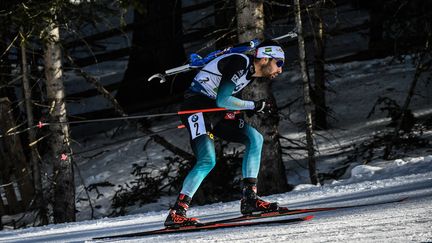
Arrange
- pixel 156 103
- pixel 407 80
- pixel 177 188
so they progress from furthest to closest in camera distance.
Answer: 1. pixel 156 103
2. pixel 407 80
3. pixel 177 188

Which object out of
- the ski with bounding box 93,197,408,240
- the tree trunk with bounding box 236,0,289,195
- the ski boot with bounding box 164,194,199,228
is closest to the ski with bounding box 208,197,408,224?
the ski with bounding box 93,197,408,240

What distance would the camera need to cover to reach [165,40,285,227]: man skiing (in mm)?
7621

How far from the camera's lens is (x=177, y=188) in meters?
13.1

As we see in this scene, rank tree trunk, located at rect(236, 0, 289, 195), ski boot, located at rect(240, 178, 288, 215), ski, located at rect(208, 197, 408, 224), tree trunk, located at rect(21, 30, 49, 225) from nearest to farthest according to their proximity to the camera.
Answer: ski, located at rect(208, 197, 408, 224), ski boot, located at rect(240, 178, 288, 215), tree trunk, located at rect(236, 0, 289, 195), tree trunk, located at rect(21, 30, 49, 225)

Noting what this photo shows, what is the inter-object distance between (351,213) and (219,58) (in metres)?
2.01

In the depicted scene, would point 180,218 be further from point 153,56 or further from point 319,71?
point 153,56

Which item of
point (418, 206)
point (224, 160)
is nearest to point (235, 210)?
point (418, 206)

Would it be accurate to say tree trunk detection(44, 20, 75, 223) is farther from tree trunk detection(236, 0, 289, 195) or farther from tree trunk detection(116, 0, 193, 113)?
tree trunk detection(116, 0, 193, 113)

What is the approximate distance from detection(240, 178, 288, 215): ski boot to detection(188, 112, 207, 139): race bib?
2.26 ft

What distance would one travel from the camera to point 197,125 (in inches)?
306

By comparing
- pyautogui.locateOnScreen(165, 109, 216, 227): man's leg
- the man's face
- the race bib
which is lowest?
pyautogui.locateOnScreen(165, 109, 216, 227): man's leg

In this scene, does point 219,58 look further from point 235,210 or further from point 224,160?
point 224,160

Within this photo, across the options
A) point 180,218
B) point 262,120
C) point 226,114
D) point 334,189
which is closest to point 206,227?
point 180,218

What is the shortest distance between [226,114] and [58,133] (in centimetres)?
457
